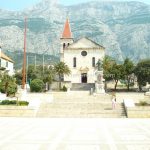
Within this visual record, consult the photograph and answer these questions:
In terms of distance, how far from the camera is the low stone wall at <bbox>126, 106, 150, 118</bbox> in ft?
96.9

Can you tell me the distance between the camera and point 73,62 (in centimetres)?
8731

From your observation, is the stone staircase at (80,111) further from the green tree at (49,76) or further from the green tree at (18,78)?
the green tree at (18,78)

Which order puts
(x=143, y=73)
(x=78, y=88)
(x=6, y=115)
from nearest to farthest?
(x=6, y=115), (x=143, y=73), (x=78, y=88)

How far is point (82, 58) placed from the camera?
8706 cm

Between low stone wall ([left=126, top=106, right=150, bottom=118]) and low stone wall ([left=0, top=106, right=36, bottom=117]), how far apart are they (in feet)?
25.6

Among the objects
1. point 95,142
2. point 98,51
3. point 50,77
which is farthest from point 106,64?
point 95,142

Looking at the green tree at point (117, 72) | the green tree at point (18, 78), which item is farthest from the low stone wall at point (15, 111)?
the green tree at point (18, 78)

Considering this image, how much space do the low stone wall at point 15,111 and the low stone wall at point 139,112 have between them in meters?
7.79

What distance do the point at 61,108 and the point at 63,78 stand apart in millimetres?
52439

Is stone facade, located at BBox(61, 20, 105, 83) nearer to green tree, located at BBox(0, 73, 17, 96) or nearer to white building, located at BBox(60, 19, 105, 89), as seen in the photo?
white building, located at BBox(60, 19, 105, 89)

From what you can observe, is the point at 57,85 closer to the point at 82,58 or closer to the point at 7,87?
the point at 82,58

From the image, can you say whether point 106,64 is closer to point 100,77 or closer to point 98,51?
point 98,51

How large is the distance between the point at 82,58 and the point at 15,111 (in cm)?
5735

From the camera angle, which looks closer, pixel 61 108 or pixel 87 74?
pixel 61 108
